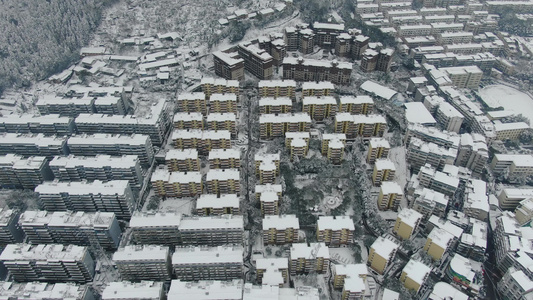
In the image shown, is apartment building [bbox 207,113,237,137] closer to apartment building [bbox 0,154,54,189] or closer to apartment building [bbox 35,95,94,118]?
apartment building [bbox 35,95,94,118]

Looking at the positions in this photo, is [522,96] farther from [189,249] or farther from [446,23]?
[189,249]

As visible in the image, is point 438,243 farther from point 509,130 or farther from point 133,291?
point 133,291

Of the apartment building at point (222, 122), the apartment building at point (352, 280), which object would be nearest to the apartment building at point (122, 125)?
the apartment building at point (222, 122)

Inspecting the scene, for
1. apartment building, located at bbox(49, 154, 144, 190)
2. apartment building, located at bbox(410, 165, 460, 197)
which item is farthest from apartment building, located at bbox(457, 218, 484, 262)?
apartment building, located at bbox(49, 154, 144, 190)

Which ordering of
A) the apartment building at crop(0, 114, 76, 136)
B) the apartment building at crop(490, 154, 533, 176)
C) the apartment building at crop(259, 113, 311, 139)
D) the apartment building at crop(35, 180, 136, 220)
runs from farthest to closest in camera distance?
the apartment building at crop(259, 113, 311, 139), the apartment building at crop(0, 114, 76, 136), the apartment building at crop(490, 154, 533, 176), the apartment building at crop(35, 180, 136, 220)

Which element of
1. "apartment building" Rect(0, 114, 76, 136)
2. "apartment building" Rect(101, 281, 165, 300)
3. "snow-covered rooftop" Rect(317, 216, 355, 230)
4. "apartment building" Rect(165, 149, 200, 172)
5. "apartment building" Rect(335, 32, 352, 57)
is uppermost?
"apartment building" Rect(335, 32, 352, 57)

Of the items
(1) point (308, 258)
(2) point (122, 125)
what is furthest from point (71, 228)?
(1) point (308, 258)
